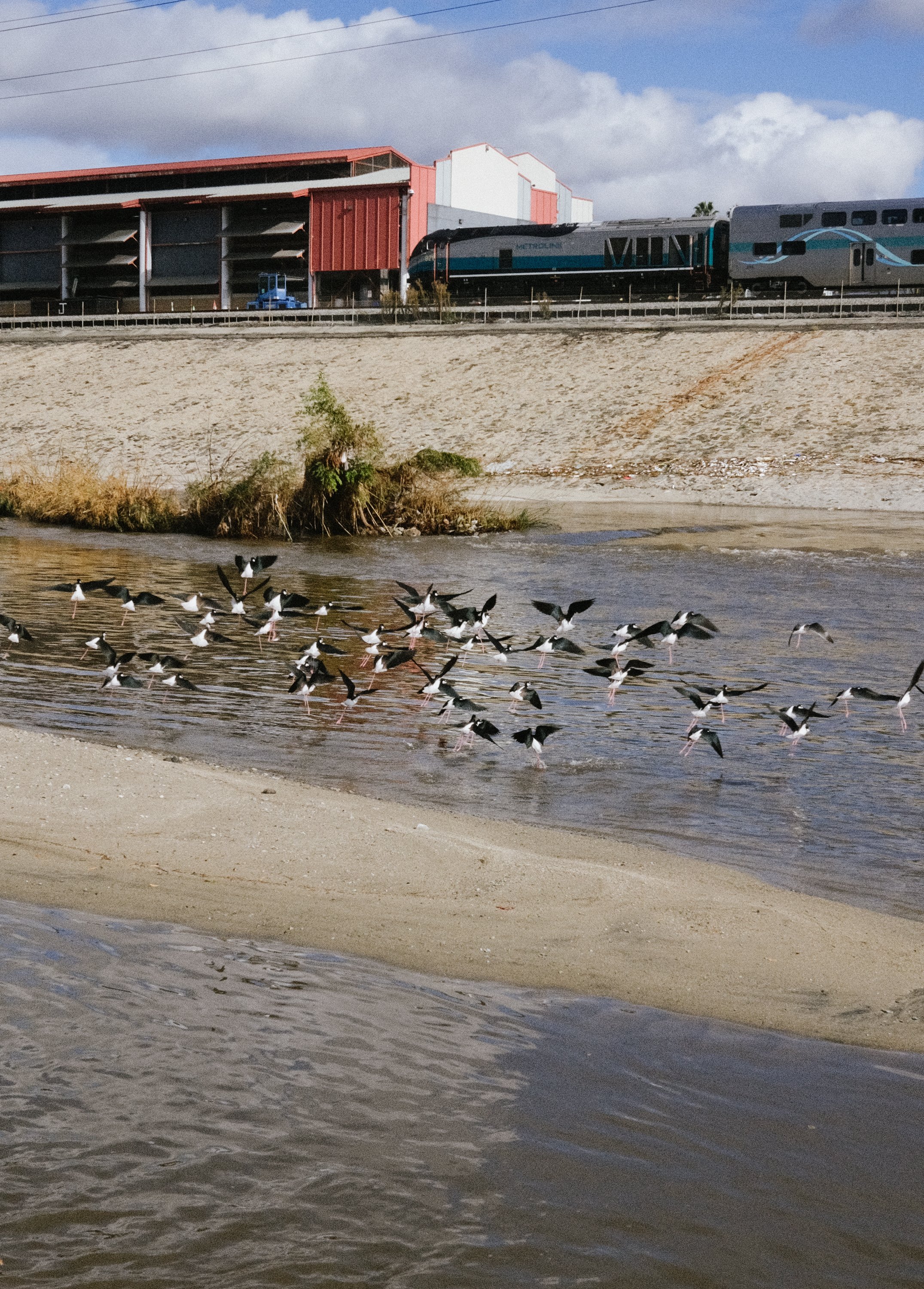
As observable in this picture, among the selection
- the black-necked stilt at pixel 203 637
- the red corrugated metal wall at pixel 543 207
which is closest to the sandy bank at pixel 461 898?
the black-necked stilt at pixel 203 637

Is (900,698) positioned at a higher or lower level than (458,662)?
higher

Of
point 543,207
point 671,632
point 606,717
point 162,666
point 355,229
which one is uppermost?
point 543,207

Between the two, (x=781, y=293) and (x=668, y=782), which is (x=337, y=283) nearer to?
(x=781, y=293)

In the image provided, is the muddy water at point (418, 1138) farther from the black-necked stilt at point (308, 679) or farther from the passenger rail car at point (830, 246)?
the passenger rail car at point (830, 246)

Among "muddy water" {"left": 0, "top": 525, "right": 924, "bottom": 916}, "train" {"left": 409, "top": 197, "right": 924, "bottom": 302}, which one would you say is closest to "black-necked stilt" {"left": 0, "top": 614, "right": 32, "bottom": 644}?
"muddy water" {"left": 0, "top": 525, "right": 924, "bottom": 916}

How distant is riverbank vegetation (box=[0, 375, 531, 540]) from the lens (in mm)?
26609

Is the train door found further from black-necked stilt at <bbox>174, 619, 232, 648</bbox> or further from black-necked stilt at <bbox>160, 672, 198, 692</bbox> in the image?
black-necked stilt at <bbox>160, 672, 198, 692</bbox>

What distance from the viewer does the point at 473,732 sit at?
9500mm

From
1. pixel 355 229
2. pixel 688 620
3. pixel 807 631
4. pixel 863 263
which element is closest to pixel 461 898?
pixel 688 620

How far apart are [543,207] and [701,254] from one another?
35.8 m

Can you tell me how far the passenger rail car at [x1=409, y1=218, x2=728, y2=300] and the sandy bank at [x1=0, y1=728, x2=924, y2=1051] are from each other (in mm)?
51291

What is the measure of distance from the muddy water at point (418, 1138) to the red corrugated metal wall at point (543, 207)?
8626cm

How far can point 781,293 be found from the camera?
54.5 meters

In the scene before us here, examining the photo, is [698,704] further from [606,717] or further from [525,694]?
[606,717]
